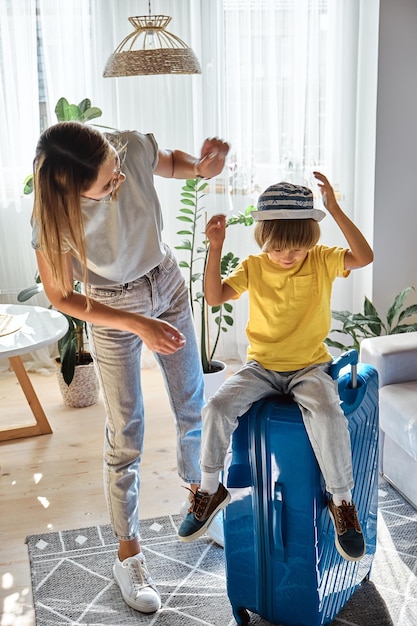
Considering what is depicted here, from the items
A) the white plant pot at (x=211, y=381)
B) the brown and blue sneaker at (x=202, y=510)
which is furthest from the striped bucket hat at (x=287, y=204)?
the white plant pot at (x=211, y=381)

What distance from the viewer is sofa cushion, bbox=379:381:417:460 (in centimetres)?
244

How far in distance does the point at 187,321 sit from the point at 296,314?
13.5 inches

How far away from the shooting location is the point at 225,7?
3.74 meters

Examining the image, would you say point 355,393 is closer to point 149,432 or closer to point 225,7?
point 149,432

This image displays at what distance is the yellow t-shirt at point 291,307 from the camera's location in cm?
201

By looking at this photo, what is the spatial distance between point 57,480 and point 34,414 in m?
0.48

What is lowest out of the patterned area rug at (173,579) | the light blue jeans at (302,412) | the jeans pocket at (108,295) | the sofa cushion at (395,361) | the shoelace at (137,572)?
the patterned area rug at (173,579)

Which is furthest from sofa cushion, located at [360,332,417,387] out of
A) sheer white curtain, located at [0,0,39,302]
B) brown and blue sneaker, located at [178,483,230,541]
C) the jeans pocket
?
sheer white curtain, located at [0,0,39,302]

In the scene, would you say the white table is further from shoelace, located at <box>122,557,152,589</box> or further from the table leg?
shoelace, located at <box>122,557,152,589</box>

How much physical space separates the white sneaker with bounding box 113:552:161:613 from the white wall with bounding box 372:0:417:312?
1.90 meters

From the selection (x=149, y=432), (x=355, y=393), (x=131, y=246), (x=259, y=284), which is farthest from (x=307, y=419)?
(x=149, y=432)

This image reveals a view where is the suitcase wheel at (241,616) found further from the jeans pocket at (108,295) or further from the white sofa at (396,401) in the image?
the jeans pocket at (108,295)

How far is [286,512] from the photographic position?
6.23 feet

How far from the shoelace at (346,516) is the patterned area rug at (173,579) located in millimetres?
365
